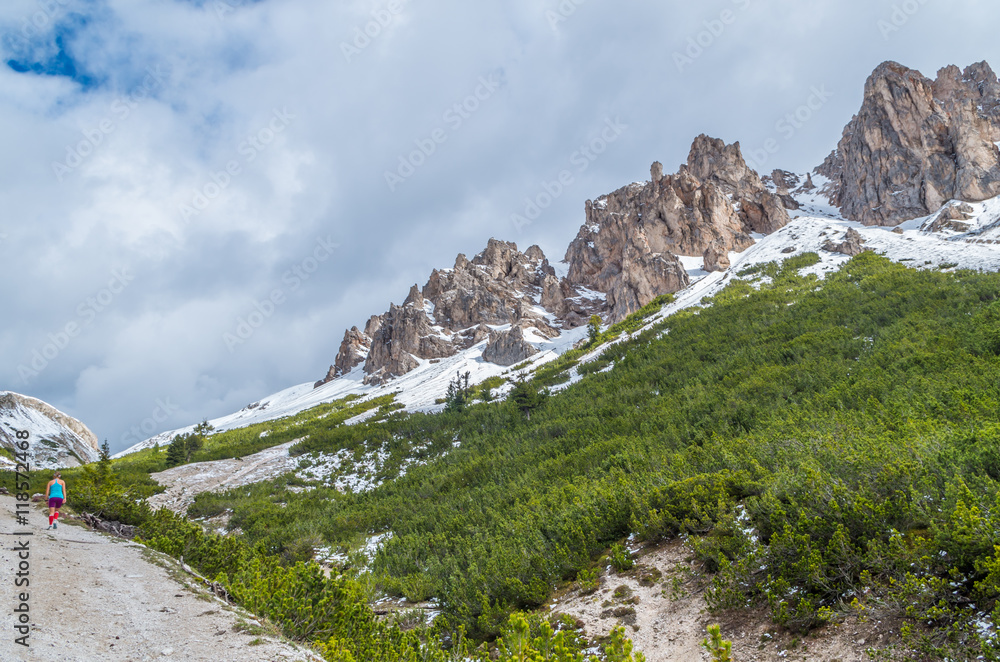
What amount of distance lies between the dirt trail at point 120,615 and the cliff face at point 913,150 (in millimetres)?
65341

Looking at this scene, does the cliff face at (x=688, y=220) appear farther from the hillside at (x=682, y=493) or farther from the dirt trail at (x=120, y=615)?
the dirt trail at (x=120, y=615)

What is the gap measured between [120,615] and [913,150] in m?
76.8

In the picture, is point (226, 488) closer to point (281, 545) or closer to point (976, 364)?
point (281, 545)

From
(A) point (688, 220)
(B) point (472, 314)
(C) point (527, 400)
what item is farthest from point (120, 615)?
(B) point (472, 314)

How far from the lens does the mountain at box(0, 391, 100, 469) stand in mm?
22391

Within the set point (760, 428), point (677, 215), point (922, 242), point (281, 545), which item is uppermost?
point (677, 215)

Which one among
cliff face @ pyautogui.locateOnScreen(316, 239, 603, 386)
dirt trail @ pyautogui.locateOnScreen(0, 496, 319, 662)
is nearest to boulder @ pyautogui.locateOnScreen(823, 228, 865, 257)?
cliff face @ pyautogui.locateOnScreen(316, 239, 603, 386)

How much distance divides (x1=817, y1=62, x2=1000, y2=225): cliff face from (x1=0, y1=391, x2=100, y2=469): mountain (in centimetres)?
7294

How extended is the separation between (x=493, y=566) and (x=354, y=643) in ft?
10.0

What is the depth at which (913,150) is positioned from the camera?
5556 cm

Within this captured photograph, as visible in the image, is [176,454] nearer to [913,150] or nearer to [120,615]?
[120,615]

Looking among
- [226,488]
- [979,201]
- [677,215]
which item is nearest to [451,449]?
[226,488]

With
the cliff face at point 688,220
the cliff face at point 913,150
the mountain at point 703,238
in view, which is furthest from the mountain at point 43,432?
the cliff face at point 913,150

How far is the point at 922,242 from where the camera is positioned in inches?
1485
